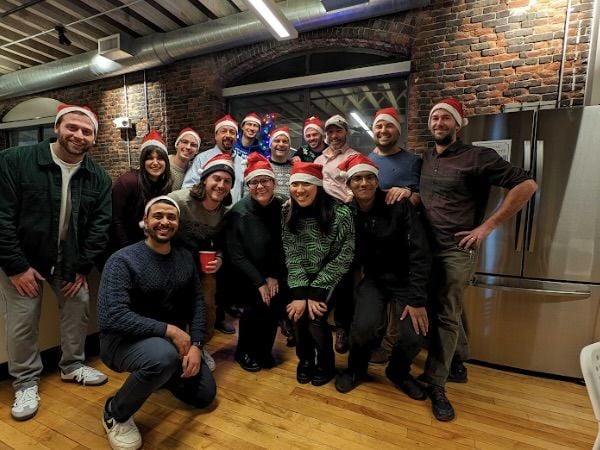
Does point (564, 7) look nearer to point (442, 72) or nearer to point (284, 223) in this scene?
point (442, 72)

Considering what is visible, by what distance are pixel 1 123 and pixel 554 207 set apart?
391 inches

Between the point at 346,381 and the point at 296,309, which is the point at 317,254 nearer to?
the point at 296,309

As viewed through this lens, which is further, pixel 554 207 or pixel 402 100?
pixel 402 100

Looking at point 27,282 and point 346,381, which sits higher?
point 27,282

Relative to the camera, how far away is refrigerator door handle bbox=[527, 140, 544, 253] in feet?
7.10

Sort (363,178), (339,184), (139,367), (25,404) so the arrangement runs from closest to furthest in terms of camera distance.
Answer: (139,367) < (25,404) < (363,178) < (339,184)

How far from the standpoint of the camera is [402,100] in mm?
4000

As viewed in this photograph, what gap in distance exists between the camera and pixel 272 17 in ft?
9.79

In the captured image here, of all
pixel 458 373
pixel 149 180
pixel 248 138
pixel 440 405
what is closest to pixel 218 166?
pixel 149 180

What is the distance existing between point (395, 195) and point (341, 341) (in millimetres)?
1307

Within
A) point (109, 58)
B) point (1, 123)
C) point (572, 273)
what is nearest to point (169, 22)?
point (109, 58)

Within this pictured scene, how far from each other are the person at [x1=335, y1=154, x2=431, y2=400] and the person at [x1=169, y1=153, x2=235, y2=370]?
2.62 feet

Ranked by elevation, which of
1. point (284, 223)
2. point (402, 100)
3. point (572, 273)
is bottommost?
point (572, 273)

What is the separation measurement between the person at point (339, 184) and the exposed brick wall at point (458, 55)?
127cm
